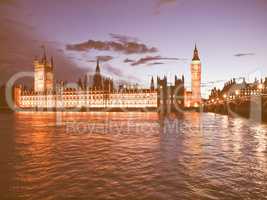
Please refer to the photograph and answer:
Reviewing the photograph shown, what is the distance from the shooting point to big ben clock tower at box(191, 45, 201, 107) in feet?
429

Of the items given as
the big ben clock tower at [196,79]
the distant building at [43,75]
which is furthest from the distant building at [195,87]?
the distant building at [43,75]

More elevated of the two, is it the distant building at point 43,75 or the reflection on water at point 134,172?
the distant building at point 43,75

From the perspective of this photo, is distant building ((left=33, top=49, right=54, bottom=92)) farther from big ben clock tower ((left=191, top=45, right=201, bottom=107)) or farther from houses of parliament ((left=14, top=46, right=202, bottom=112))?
big ben clock tower ((left=191, top=45, right=201, bottom=107))

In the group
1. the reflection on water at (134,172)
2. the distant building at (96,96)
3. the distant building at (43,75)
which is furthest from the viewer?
the distant building at (43,75)

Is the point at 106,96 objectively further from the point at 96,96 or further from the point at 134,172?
the point at 134,172

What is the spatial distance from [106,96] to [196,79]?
40.3 m

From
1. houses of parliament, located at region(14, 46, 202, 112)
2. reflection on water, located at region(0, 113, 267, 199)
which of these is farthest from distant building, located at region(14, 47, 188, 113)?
reflection on water, located at region(0, 113, 267, 199)

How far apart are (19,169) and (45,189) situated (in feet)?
10.2

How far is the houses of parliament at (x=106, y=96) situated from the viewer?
13000 centimetres

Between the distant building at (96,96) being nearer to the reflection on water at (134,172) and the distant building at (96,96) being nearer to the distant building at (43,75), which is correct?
the distant building at (43,75)

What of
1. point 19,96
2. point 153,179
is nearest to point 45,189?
point 153,179

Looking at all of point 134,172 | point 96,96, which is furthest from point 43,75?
point 134,172

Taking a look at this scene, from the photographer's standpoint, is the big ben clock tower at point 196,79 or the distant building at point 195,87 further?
the distant building at point 195,87

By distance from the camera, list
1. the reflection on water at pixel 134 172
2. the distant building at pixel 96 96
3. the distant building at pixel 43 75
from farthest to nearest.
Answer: the distant building at pixel 43 75
the distant building at pixel 96 96
the reflection on water at pixel 134 172
